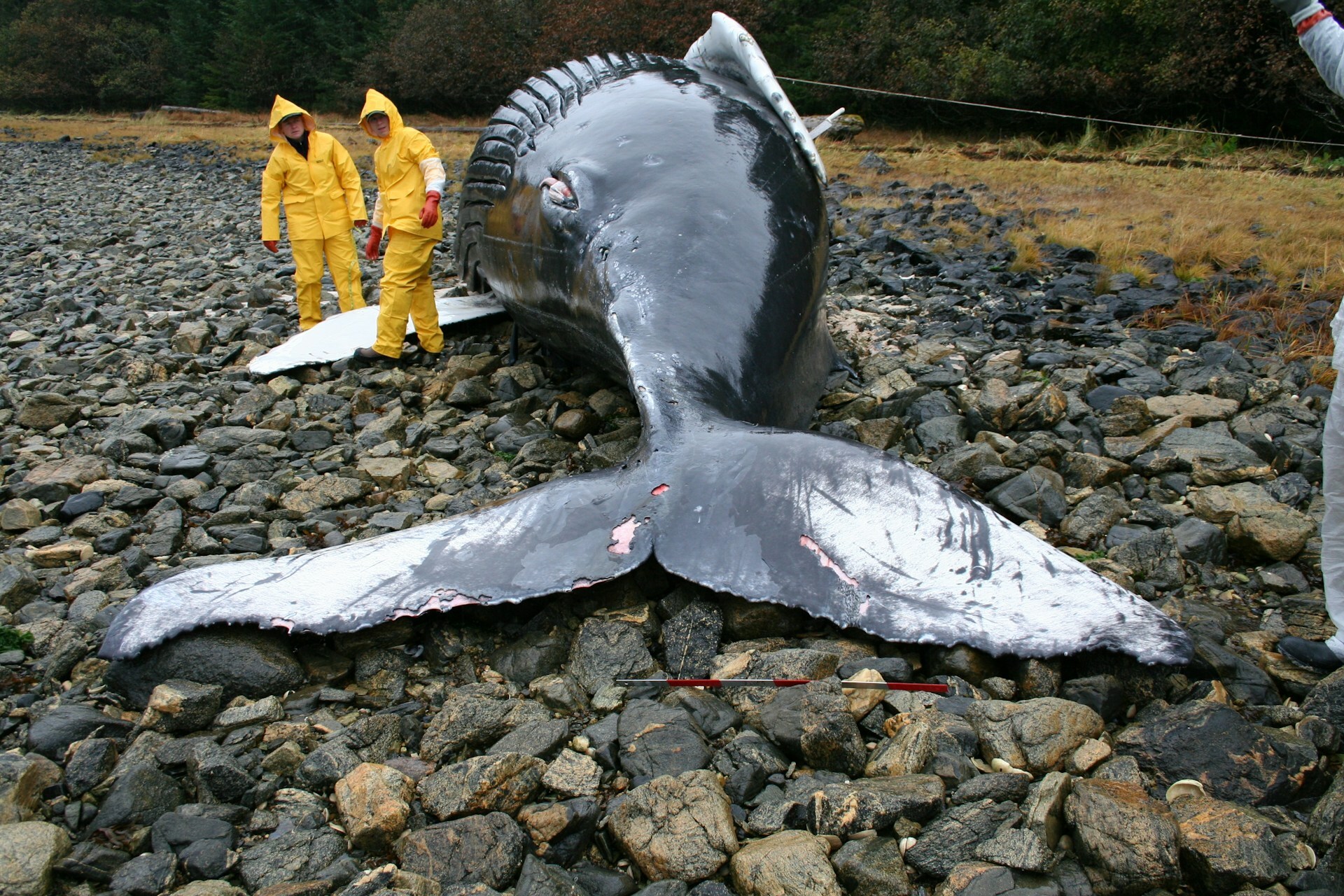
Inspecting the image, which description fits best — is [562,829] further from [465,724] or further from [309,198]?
[309,198]

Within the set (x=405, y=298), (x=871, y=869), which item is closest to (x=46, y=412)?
(x=405, y=298)

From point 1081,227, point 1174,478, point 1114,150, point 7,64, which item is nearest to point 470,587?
point 1174,478

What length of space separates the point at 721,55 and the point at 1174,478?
11.7 ft

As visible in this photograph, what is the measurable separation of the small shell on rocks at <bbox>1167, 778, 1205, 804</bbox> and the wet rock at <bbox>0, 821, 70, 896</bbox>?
Answer: 106 inches

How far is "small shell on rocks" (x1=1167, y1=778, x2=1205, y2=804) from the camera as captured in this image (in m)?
2.36

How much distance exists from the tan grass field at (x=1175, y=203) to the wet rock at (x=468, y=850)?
5110 mm

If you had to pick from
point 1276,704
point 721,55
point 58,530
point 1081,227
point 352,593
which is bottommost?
point 58,530

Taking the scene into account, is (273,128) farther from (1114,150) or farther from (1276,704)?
(1114,150)

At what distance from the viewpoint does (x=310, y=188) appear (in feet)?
24.6

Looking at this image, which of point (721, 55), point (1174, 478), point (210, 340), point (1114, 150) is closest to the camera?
point (1174, 478)

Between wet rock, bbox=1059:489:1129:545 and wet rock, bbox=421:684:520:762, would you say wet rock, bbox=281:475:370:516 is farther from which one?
wet rock, bbox=1059:489:1129:545

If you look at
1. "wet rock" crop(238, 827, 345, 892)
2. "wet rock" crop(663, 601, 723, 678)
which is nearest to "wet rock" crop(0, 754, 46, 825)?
"wet rock" crop(238, 827, 345, 892)

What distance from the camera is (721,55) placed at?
5824mm

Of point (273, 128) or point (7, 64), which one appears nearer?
point (273, 128)
